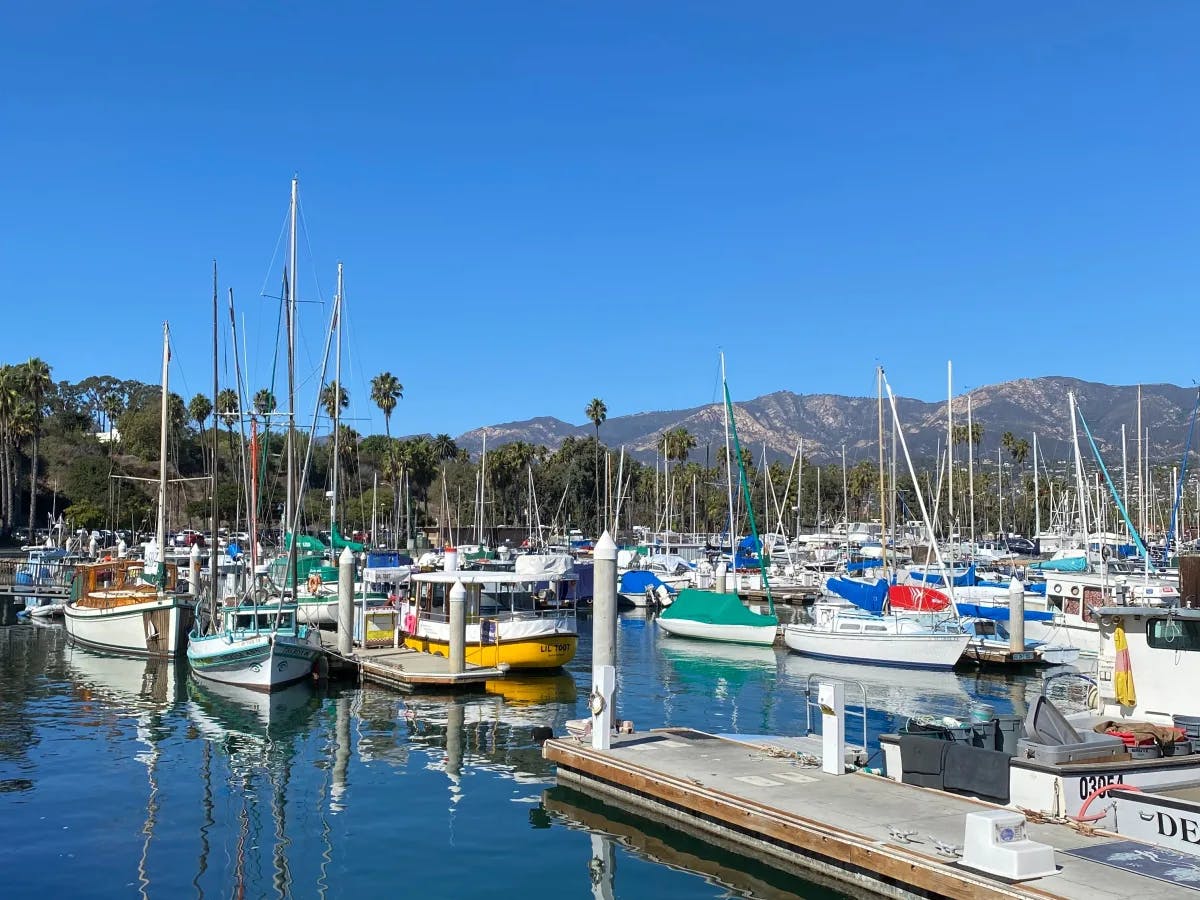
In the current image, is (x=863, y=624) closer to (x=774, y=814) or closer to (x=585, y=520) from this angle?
(x=774, y=814)

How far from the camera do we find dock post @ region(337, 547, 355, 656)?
36.8m

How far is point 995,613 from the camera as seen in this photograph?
4809 cm

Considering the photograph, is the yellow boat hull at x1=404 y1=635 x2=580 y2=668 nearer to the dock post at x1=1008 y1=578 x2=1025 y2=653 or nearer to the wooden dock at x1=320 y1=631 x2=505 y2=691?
the wooden dock at x1=320 y1=631 x2=505 y2=691

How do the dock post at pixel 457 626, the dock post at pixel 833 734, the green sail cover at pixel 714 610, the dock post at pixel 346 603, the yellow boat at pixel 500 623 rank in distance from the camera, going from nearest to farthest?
the dock post at pixel 833 734
the dock post at pixel 457 626
the yellow boat at pixel 500 623
the dock post at pixel 346 603
the green sail cover at pixel 714 610

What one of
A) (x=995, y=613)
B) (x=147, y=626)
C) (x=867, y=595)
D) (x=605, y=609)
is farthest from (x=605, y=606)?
(x=995, y=613)

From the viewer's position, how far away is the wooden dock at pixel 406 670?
3306 cm

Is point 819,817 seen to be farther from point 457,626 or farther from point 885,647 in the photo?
point 885,647

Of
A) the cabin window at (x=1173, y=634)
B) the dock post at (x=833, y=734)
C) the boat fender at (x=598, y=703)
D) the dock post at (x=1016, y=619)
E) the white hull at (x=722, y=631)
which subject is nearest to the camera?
the dock post at (x=833, y=734)

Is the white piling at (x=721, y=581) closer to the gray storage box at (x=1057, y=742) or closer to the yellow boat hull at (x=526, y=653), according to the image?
the yellow boat hull at (x=526, y=653)

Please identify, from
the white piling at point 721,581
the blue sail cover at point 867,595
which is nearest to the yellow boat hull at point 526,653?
the blue sail cover at point 867,595

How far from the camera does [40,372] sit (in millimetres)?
93062

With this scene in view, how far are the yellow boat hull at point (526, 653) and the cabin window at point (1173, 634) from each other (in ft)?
66.9

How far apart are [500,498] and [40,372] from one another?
171 ft

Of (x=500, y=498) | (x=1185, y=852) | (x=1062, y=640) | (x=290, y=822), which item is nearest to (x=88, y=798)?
(x=290, y=822)
